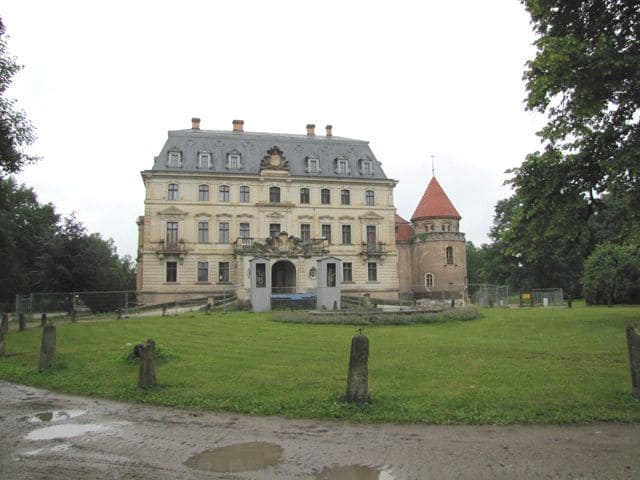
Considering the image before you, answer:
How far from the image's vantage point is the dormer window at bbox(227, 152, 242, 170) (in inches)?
1832

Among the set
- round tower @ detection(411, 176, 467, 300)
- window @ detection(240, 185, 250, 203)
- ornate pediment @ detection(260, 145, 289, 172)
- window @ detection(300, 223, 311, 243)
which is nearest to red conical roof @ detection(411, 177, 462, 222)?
round tower @ detection(411, 176, 467, 300)

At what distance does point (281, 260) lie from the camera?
4200 cm

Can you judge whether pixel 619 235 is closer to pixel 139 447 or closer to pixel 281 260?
pixel 139 447

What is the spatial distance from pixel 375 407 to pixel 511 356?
5588mm

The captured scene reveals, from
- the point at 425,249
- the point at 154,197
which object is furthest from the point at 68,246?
the point at 425,249

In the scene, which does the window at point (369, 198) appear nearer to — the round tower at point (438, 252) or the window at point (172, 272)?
the round tower at point (438, 252)

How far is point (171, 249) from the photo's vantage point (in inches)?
1716

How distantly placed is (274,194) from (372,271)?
472 inches

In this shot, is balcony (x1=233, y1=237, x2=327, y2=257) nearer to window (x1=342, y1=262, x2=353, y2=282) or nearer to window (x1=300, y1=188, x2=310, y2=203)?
window (x1=342, y1=262, x2=353, y2=282)

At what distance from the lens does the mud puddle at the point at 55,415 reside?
27.1ft

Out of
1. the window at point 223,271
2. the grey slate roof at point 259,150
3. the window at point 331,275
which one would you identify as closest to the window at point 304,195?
the grey slate roof at point 259,150

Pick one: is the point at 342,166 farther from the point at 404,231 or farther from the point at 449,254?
the point at 449,254

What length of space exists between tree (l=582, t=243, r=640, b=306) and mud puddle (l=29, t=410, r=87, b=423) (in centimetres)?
3382

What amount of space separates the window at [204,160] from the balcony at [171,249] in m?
7.39
